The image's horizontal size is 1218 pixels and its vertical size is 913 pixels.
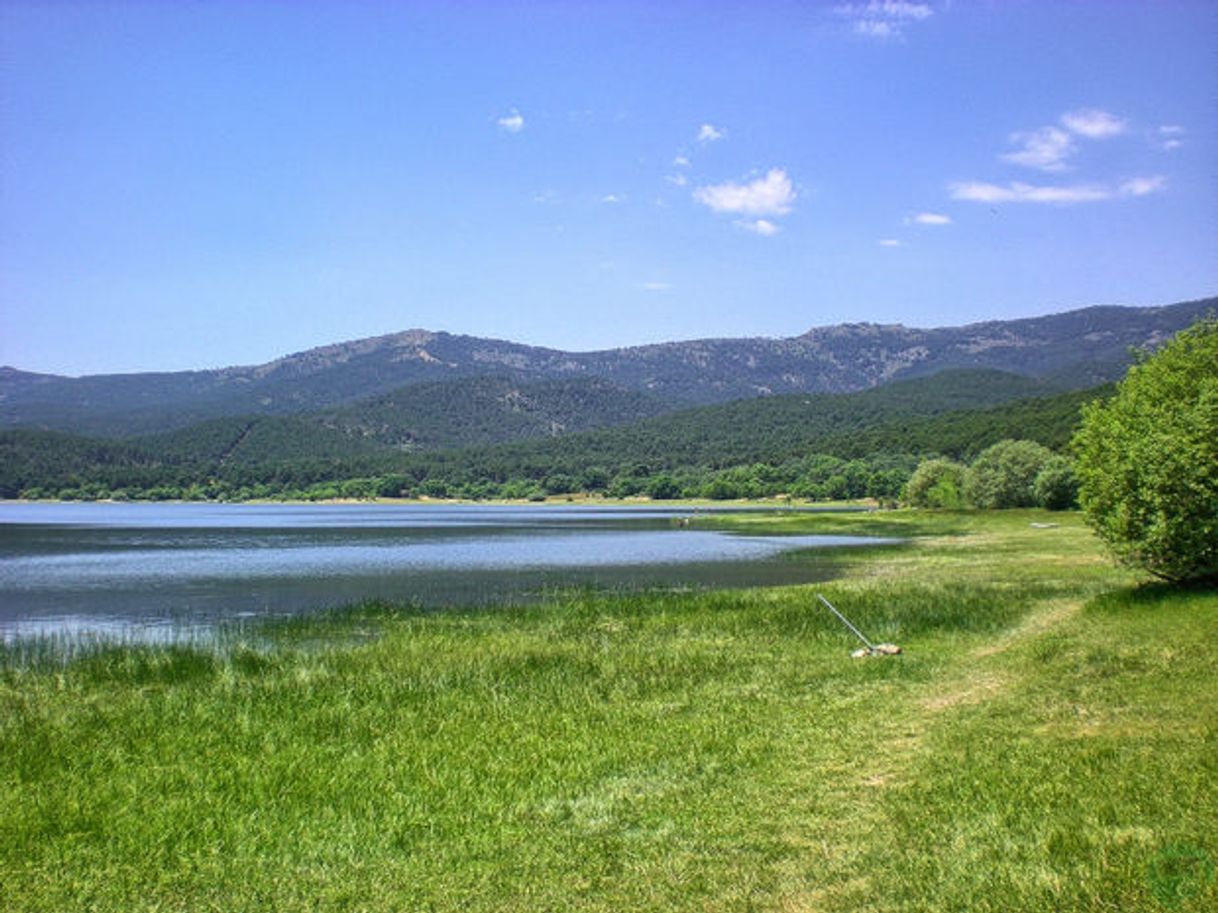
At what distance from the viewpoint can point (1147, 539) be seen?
Result: 25812 mm

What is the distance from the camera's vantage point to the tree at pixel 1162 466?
82.7 ft

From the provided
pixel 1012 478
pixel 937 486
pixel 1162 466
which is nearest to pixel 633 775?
pixel 1162 466

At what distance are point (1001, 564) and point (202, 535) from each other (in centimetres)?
7402

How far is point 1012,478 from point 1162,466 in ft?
247

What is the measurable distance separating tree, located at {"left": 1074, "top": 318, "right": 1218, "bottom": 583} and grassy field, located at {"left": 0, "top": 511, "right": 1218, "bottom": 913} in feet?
5.74

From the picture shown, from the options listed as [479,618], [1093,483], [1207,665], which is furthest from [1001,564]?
[1207,665]

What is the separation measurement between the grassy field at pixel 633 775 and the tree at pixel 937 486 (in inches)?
3439

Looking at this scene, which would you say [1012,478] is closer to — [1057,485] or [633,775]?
[1057,485]

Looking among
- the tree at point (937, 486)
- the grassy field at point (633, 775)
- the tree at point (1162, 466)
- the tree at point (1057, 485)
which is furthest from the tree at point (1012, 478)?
the grassy field at point (633, 775)

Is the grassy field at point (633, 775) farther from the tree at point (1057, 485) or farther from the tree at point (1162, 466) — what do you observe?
the tree at point (1057, 485)

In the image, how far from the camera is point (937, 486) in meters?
112

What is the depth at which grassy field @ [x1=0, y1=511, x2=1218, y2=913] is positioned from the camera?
8.71 m

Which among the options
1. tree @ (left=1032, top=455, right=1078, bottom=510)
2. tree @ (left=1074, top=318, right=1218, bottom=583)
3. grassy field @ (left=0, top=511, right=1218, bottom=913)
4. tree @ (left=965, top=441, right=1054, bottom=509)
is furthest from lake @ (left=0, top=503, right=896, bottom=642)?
tree @ (left=965, top=441, right=1054, bottom=509)

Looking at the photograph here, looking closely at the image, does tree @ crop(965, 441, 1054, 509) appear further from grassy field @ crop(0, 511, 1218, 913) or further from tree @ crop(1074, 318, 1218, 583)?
grassy field @ crop(0, 511, 1218, 913)
